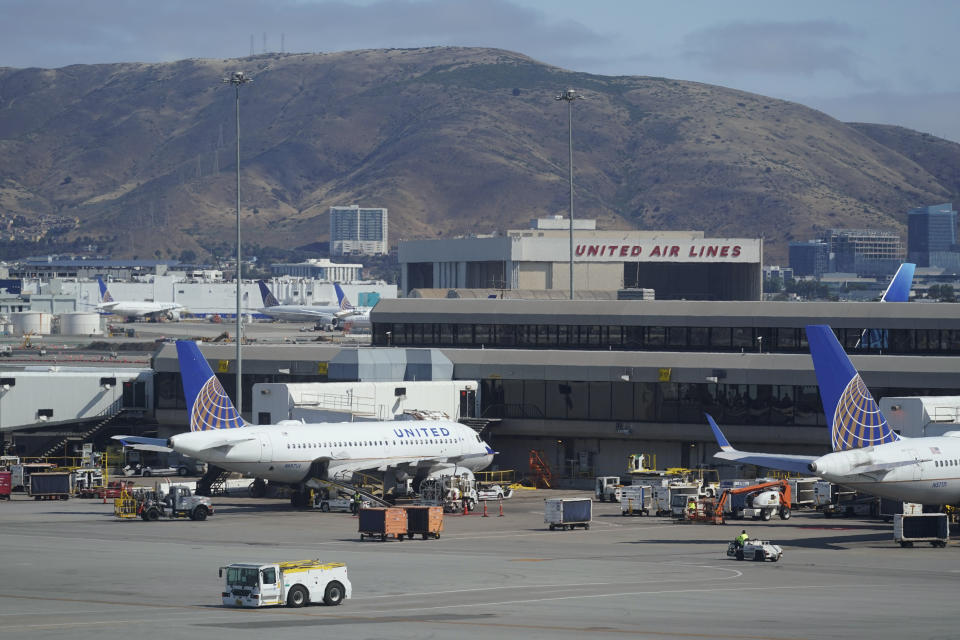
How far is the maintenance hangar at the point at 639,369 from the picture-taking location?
85062 mm

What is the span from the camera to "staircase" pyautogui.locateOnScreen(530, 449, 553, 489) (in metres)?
91.2

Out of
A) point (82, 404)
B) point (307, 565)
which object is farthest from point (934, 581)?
point (82, 404)

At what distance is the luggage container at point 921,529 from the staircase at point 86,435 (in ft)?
197

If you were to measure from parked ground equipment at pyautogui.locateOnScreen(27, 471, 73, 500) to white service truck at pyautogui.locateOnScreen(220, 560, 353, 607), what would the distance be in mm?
41416

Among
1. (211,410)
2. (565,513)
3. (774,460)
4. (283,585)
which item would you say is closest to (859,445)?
(774,460)

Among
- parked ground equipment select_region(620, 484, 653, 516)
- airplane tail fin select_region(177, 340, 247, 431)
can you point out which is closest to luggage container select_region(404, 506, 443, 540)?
parked ground equipment select_region(620, 484, 653, 516)

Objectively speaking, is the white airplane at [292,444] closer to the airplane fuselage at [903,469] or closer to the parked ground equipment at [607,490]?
the parked ground equipment at [607,490]

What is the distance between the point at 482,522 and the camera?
228 ft

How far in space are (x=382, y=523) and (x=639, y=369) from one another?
105 feet

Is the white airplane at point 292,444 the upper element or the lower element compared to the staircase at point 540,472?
upper

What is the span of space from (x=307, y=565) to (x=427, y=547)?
52.4 ft

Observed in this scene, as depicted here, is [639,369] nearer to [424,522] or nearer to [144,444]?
[424,522]

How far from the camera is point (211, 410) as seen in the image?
238ft

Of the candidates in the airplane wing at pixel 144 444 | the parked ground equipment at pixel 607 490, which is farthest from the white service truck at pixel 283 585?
the parked ground equipment at pixel 607 490
